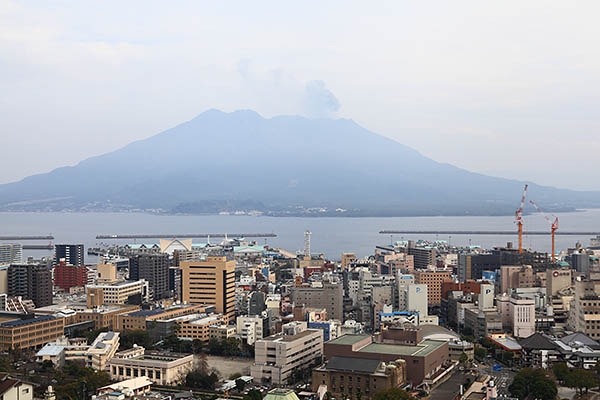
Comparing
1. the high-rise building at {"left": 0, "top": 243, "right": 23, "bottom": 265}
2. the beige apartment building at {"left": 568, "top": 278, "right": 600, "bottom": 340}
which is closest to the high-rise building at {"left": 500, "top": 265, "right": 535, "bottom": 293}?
the beige apartment building at {"left": 568, "top": 278, "right": 600, "bottom": 340}

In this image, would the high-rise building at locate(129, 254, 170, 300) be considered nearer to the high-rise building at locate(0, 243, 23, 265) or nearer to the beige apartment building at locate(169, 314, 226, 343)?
the beige apartment building at locate(169, 314, 226, 343)

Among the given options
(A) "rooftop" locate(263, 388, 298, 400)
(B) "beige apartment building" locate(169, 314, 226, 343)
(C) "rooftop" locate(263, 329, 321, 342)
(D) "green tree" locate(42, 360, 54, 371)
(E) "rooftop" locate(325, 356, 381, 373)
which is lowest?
(D) "green tree" locate(42, 360, 54, 371)

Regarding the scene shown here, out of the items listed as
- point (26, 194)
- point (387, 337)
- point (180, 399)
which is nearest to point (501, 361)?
point (387, 337)

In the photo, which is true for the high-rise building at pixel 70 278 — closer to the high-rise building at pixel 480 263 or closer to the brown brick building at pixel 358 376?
the high-rise building at pixel 480 263

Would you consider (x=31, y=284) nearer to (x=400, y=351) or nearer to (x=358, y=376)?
(x=400, y=351)

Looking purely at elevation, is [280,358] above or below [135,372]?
above

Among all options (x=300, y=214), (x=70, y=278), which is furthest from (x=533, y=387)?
(x=300, y=214)
